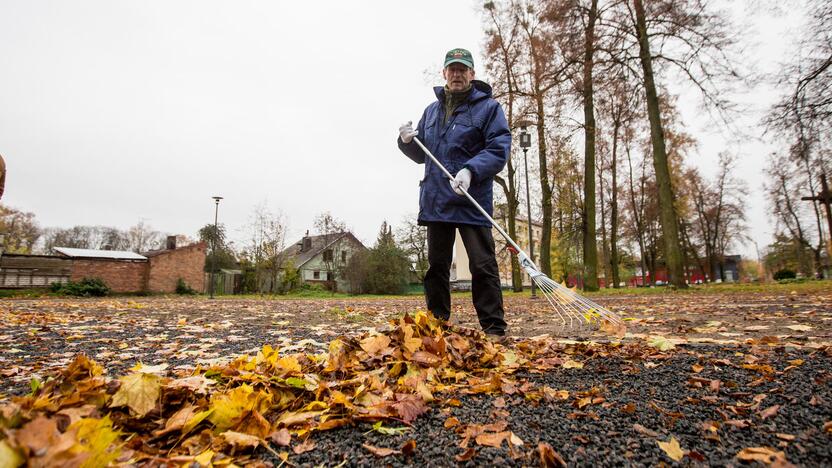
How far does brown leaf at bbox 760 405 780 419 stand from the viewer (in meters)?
1.52

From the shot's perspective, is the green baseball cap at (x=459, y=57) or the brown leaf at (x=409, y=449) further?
the green baseball cap at (x=459, y=57)

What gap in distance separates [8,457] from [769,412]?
88.5 inches

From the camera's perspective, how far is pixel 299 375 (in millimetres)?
1841

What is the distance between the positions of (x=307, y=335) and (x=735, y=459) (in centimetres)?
355

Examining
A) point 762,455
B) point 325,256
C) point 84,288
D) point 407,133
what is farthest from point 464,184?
point 325,256

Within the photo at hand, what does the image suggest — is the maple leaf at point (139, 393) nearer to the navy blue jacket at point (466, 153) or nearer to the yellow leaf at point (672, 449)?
the yellow leaf at point (672, 449)

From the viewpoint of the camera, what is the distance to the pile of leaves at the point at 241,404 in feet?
3.61

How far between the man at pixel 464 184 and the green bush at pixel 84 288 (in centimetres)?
2428

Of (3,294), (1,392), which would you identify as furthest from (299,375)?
(3,294)

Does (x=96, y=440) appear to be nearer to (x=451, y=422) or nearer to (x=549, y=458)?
(x=451, y=422)

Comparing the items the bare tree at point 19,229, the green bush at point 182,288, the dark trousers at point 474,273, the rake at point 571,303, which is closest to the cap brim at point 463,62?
the rake at point 571,303

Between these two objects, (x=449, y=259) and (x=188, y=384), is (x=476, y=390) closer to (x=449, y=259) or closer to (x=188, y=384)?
(x=188, y=384)

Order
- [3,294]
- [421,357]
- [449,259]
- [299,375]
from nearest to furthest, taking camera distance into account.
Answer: [299,375] < [421,357] < [449,259] < [3,294]

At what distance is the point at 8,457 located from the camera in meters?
0.89
